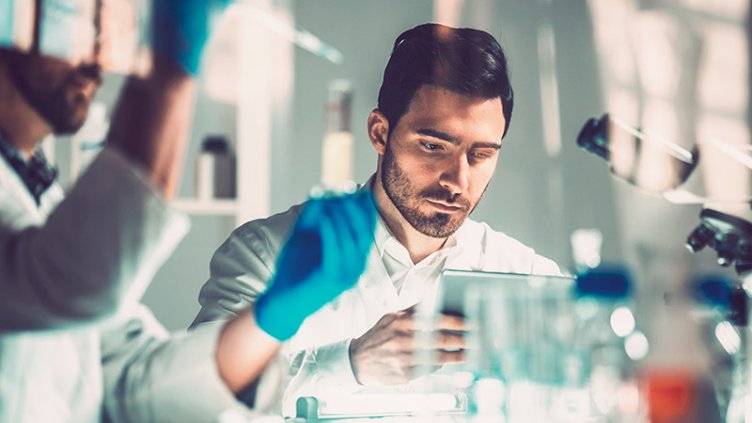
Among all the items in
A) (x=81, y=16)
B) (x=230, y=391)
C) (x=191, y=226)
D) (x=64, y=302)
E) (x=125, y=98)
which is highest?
(x=81, y=16)

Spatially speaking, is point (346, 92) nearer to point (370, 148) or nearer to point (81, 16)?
point (370, 148)

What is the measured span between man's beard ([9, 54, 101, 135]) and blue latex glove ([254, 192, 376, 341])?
0.43m

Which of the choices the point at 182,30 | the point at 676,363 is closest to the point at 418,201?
the point at 182,30

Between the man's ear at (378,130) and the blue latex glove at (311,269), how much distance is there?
167 millimetres

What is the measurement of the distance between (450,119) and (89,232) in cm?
72

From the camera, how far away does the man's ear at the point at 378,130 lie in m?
1.50

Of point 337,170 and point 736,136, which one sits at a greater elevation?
point 736,136

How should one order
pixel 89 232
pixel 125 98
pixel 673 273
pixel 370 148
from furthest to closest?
pixel 673 273
pixel 370 148
pixel 125 98
pixel 89 232

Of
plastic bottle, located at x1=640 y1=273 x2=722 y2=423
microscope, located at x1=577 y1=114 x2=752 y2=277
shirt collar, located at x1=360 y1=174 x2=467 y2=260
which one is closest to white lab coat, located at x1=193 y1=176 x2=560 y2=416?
shirt collar, located at x1=360 y1=174 x2=467 y2=260

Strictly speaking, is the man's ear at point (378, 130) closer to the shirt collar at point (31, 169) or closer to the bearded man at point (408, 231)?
the bearded man at point (408, 231)

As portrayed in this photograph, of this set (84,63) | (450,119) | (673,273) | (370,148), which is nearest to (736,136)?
(673,273)

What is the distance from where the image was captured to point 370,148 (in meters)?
1.51

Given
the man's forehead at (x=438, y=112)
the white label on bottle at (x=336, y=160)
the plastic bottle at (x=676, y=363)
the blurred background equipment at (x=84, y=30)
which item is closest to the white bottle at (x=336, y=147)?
the white label on bottle at (x=336, y=160)

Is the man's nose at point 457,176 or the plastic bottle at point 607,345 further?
the plastic bottle at point 607,345
